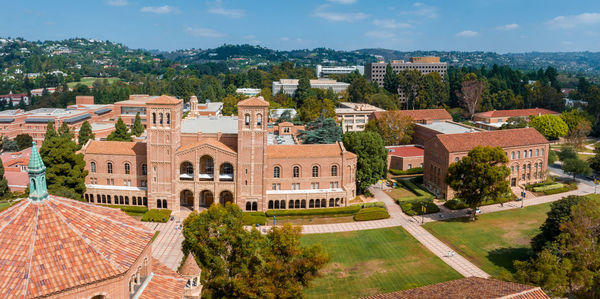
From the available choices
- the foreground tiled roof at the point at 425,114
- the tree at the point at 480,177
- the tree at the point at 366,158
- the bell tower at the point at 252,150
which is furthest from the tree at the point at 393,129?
the bell tower at the point at 252,150

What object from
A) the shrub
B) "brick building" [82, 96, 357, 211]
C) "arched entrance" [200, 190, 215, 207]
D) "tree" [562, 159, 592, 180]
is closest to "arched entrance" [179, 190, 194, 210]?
"brick building" [82, 96, 357, 211]

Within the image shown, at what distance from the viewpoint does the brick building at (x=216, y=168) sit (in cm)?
6059

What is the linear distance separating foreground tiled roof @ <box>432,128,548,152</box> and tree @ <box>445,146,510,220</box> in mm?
8565

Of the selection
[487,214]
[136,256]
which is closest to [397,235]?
[487,214]

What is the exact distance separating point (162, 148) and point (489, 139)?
5057cm

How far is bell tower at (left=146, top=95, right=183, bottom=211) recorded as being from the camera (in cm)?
6028

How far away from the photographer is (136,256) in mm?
21750

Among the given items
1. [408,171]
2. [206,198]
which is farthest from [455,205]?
[206,198]

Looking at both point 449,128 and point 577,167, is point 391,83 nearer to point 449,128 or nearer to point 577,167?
point 449,128

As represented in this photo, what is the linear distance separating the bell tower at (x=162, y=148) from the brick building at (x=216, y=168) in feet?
0.42

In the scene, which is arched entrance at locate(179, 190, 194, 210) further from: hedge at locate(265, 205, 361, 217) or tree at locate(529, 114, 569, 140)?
tree at locate(529, 114, 569, 140)

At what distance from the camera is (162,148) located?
6097 cm

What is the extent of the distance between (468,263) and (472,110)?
90.8 m

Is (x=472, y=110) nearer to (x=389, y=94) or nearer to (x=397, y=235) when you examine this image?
(x=389, y=94)
